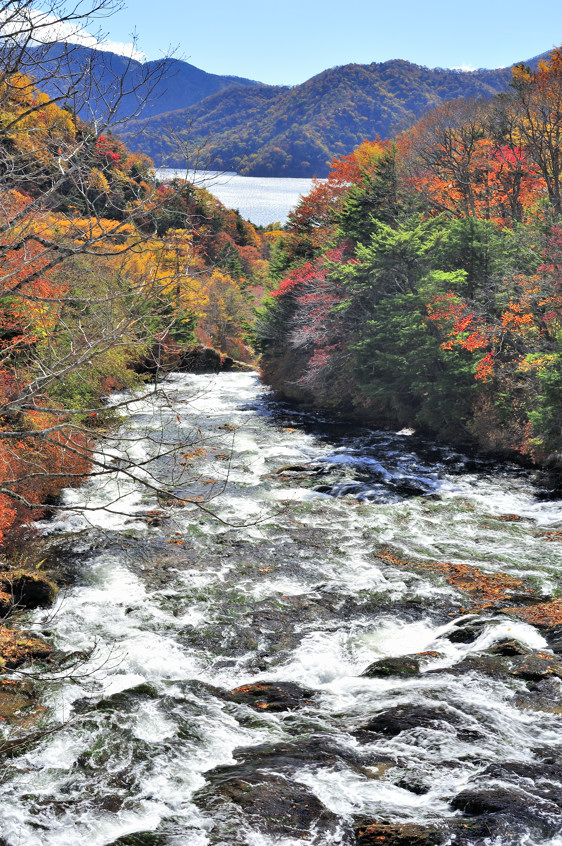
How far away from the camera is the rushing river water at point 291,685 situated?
5699mm

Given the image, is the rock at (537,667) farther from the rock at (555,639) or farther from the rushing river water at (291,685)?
the rock at (555,639)

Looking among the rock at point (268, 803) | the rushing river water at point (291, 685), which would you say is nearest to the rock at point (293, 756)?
the rushing river water at point (291, 685)

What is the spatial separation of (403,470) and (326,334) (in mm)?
10555

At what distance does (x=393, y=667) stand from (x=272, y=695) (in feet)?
5.89

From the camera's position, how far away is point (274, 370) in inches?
1326

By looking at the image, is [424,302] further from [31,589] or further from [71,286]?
[31,589]

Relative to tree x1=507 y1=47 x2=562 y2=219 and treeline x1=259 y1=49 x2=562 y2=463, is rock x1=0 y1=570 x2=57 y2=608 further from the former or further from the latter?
tree x1=507 y1=47 x2=562 y2=219

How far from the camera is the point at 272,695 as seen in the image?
8.16 metres

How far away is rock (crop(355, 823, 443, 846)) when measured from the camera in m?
5.18

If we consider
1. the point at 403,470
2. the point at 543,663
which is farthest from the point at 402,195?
the point at 543,663

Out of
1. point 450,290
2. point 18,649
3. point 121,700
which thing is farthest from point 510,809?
point 450,290

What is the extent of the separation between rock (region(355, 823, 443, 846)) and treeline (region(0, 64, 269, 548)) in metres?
4.03

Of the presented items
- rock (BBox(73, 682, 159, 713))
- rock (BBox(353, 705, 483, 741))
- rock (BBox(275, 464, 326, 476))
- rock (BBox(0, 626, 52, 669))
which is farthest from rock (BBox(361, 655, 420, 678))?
rock (BBox(275, 464, 326, 476))

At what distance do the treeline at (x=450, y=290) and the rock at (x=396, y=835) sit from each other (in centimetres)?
1432
